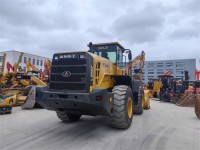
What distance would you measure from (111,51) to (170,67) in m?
59.2

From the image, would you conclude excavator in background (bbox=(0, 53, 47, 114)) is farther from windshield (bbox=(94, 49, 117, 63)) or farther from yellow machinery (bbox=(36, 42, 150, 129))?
windshield (bbox=(94, 49, 117, 63))

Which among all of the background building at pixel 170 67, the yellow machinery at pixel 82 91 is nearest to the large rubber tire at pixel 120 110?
the yellow machinery at pixel 82 91

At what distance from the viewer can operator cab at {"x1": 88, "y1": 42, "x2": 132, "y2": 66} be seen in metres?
7.31

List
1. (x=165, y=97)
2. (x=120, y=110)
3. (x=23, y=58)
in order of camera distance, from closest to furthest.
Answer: (x=120, y=110)
(x=165, y=97)
(x=23, y=58)

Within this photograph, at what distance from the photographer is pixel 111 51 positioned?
7355 mm

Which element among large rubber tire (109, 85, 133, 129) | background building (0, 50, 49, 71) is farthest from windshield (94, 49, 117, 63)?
background building (0, 50, 49, 71)

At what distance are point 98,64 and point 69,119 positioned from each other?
8.60 ft

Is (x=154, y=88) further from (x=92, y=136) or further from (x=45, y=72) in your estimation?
(x=92, y=136)

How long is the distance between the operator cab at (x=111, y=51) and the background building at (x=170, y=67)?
54.7 metres

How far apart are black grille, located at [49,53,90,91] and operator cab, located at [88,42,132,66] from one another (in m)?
2.26

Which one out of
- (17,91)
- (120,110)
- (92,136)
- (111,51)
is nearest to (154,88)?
(17,91)

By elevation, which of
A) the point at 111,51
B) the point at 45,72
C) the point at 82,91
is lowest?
the point at 82,91

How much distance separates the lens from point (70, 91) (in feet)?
16.8

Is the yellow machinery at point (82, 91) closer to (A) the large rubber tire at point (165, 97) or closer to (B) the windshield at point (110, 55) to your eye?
(B) the windshield at point (110, 55)
